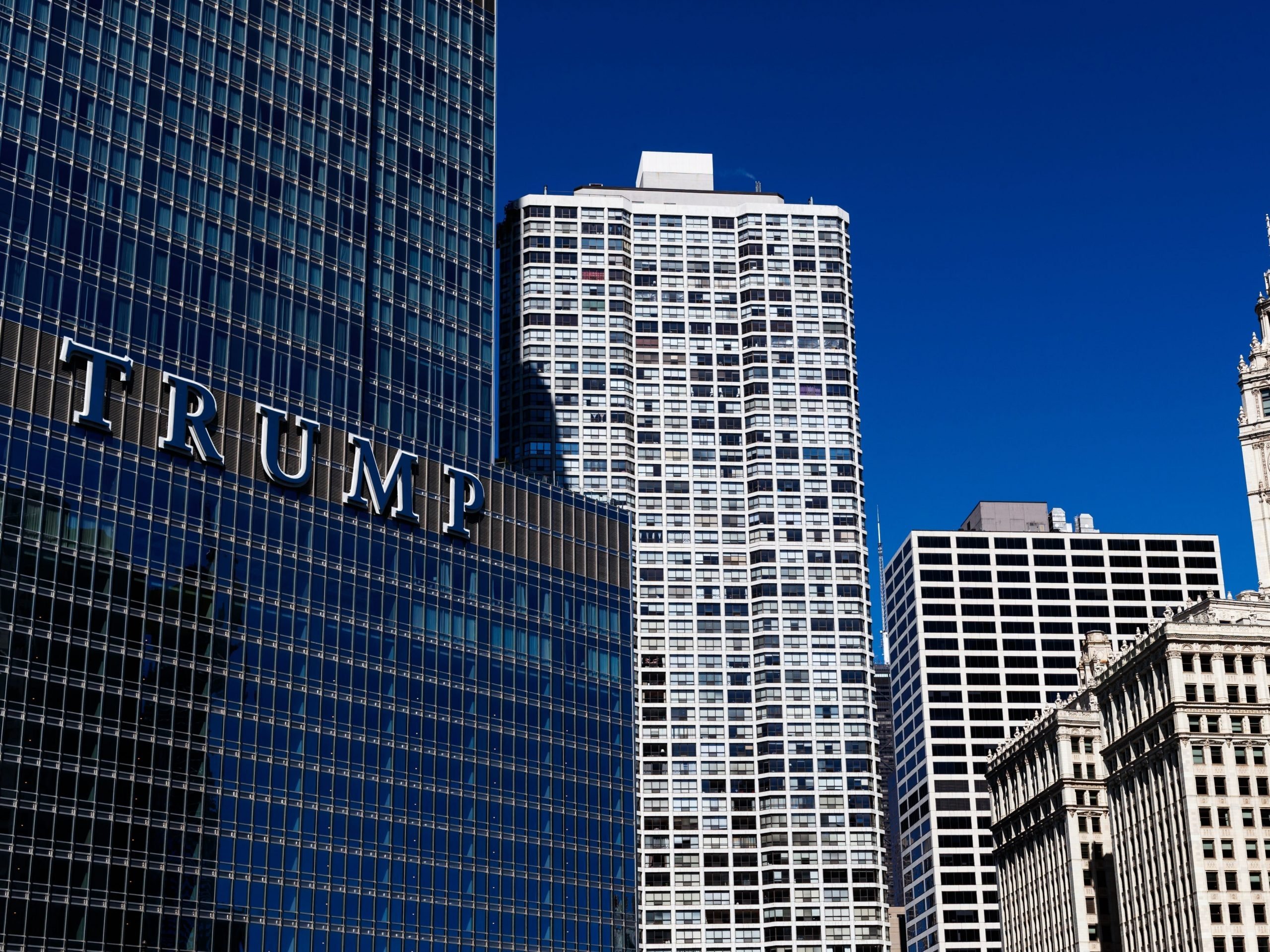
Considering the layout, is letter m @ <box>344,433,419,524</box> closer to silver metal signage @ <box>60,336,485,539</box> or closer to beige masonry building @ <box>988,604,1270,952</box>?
silver metal signage @ <box>60,336,485,539</box>

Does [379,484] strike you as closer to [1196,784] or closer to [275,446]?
[275,446]

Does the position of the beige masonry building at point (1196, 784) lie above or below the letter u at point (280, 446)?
below

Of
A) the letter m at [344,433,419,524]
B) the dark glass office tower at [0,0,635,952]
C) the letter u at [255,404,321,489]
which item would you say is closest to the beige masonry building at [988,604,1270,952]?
the dark glass office tower at [0,0,635,952]

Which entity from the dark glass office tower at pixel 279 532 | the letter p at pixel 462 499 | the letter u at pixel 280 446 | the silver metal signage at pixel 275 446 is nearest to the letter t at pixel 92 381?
the silver metal signage at pixel 275 446

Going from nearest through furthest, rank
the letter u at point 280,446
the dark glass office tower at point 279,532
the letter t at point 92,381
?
the dark glass office tower at point 279,532
the letter t at point 92,381
the letter u at point 280,446

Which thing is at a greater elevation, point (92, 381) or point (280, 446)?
point (280, 446)

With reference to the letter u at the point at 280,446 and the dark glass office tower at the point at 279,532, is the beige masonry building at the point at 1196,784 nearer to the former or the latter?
the dark glass office tower at the point at 279,532

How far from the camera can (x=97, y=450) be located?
120m

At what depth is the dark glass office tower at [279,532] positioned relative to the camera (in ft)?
380

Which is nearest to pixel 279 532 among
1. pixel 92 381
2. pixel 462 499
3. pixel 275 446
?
pixel 275 446

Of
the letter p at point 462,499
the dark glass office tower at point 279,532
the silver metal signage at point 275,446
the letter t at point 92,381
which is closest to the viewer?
the dark glass office tower at point 279,532

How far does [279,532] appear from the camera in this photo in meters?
132

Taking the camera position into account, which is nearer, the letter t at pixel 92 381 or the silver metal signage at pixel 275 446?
the letter t at pixel 92 381

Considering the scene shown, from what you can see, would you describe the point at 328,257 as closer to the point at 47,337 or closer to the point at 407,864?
the point at 47,337
